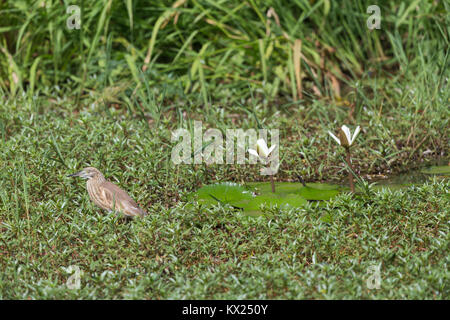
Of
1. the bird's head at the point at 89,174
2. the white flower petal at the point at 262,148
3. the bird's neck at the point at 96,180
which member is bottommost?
the bird's neck at the point at 96,180

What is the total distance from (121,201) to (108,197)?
8 centimetres

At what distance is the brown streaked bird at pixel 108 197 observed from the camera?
3.38m

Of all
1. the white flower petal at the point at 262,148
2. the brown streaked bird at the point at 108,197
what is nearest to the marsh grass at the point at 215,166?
the brown streaked bird at the point at 108,197

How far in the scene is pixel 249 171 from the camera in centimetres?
406

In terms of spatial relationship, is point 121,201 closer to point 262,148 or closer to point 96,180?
point 96,180

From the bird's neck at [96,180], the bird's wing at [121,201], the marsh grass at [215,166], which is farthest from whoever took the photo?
the bird's neck at [96,180]

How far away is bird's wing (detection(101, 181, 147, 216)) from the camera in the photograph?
3375 mm

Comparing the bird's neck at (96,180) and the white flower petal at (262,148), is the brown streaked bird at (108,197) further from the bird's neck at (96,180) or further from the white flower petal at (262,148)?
the white flower petal at (262,148)

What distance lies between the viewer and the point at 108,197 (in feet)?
11.2

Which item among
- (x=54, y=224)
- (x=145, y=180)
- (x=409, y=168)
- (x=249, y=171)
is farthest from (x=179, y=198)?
(x=409, y=168)

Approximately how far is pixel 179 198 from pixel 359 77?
261 cm

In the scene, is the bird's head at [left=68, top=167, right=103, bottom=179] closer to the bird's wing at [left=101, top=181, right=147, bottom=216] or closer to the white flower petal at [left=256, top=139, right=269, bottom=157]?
the bird's wing at [left=101, top=181, right=147, bottom=216]

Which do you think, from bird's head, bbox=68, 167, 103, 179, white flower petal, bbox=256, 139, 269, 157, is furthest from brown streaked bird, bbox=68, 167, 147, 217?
white flower petal, bbox=256, 139, 269, 157
